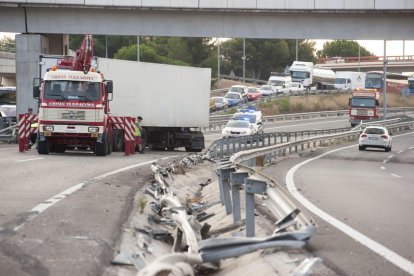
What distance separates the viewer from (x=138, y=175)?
21.0 meters

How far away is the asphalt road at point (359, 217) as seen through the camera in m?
9.20

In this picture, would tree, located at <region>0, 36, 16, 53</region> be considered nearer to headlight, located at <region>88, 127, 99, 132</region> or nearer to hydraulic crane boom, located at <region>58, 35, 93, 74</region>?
hydraulic crane boom, located at <region>58, 35, 93, 74</region>

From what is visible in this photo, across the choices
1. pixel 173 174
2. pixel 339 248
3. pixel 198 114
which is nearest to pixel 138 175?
pixel 173 174

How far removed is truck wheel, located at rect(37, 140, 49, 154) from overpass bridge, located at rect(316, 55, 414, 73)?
108401 millimetres

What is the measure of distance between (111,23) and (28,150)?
44.8 ft

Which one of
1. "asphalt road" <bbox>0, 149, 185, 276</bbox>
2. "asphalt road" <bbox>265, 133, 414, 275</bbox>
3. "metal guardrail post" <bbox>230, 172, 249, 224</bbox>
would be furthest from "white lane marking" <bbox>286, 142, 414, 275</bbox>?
"asphalt road" <bbox>0, 149, 185, 276</bbox>

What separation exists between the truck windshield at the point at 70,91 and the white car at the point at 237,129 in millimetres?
23496

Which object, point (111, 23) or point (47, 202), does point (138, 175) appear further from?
point (111, 23)

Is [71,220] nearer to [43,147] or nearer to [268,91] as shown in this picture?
[43,147]

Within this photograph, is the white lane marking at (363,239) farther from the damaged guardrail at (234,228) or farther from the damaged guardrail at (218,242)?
the damaged guardrail at (218,242)

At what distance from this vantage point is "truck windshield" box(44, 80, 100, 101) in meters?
27.9

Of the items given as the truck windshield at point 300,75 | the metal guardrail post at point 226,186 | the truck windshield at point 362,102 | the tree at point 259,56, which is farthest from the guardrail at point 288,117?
the tree at point 259,56

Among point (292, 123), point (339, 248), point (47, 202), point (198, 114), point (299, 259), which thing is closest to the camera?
point (299, 259)

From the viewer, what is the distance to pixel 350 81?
351ft
